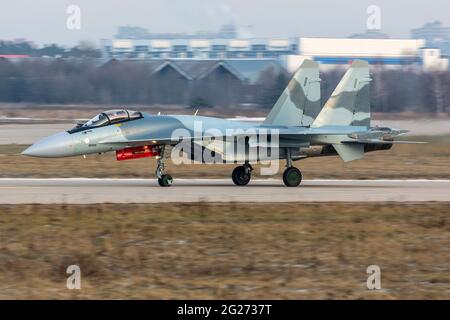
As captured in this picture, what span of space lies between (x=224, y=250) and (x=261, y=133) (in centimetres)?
1021

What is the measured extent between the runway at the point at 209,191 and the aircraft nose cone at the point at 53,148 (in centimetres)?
93

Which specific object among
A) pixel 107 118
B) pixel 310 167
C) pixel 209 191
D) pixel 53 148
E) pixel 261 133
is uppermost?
pixel 107 118

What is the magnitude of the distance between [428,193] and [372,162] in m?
12.3

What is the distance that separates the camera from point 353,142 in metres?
25.6

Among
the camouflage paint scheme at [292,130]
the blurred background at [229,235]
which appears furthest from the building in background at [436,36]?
the camouflage paint scheme at [292,130]

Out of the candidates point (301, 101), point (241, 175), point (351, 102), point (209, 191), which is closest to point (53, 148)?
point (209, 191)

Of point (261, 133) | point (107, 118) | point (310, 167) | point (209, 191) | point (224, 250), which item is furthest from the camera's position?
point (310, 167)

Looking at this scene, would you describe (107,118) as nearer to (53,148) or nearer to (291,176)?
(53,148)

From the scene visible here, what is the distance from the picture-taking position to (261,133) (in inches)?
980

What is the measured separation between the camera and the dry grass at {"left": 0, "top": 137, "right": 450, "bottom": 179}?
97.6 feet

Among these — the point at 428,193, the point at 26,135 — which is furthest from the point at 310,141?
the point at 26,135

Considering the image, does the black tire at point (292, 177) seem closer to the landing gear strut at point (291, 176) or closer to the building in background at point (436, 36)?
the landing gear strut at point (291, 176)

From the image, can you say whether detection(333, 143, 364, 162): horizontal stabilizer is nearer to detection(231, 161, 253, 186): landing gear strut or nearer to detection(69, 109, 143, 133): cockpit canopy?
detection(231, 161, 253, 186): landing gear strut

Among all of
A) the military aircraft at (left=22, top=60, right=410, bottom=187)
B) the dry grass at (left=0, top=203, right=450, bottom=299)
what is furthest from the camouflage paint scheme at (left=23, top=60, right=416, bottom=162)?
the dry grass at (left=0, top=203, right=450, bottom=299)
